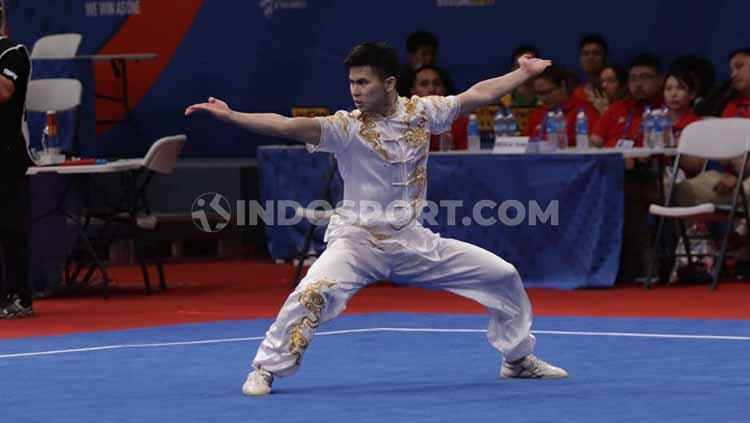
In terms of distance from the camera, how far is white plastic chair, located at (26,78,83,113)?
13578 millimetres

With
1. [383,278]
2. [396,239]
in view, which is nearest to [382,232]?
[396,239]

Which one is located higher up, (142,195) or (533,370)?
(142,195)

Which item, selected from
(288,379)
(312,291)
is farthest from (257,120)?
(288,379)

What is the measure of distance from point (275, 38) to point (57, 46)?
2292 millimetres

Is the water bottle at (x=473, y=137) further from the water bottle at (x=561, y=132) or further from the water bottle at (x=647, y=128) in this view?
the water bottle at (x=647, y=128)

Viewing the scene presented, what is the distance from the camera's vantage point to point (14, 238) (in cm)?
1187

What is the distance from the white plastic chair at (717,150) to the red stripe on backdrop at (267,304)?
0.58 meters

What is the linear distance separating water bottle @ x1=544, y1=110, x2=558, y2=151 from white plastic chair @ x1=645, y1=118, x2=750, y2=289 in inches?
39.3

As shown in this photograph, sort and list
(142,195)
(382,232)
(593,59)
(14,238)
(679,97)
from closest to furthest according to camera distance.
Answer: (382,232), (14,238), (679,97), (142,195), (593,59)

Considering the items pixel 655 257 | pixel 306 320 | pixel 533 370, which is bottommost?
pixel 655 257

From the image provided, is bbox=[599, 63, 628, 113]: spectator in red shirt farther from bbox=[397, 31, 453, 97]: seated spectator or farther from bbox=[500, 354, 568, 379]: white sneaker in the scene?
bbox=[500, 354, 568, 379]: white sneaker

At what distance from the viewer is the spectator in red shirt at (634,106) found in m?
13.8

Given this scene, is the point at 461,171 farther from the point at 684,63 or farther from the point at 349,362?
the point at 349,362

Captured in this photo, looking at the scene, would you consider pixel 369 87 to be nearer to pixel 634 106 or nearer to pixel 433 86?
pixel 433 86
